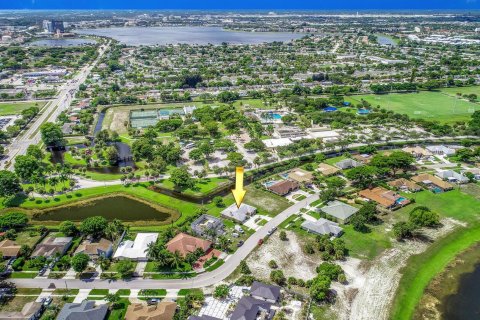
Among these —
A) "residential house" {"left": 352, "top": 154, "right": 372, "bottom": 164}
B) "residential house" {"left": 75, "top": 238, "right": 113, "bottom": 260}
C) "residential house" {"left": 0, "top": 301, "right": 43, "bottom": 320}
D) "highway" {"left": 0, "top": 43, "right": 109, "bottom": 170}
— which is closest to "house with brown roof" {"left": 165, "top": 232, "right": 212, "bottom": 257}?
"residential house" {"left": 75, "top": 238, "right": 113, "bottom": 260}

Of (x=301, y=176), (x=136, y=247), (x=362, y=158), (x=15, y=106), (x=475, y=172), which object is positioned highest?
(x=15, y=106)

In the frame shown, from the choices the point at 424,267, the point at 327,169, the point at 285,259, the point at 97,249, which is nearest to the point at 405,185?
the point at 327,169

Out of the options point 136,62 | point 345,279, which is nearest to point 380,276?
point 345,279

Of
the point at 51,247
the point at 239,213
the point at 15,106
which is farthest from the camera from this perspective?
the point at 15,106

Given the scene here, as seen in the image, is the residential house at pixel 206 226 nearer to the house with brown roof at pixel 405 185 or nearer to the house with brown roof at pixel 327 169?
the house with brown roof at pixel 327 169

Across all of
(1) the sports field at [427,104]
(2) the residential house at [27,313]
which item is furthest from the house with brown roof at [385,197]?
(1) the sports field at [427,104]

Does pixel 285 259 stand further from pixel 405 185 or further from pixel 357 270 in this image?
pixel 405 185

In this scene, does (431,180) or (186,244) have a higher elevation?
(431,180)
